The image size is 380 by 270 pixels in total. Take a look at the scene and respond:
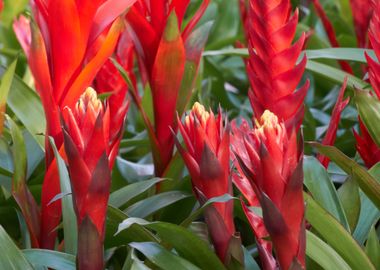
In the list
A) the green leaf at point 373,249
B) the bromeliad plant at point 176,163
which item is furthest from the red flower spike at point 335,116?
the green leaf at point 373,249

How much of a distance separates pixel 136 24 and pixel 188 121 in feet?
0.93

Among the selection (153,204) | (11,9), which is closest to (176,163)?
(153,204)

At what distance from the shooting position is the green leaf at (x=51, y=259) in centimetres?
86

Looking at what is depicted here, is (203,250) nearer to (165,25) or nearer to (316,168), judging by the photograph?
(316,168)

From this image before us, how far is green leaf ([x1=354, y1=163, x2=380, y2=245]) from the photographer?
0.98 metres

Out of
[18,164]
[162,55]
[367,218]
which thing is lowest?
[367,218]

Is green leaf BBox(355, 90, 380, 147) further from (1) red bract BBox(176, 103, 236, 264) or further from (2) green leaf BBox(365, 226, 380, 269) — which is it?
(1) red bract BBox(176, 103, 236, 264)

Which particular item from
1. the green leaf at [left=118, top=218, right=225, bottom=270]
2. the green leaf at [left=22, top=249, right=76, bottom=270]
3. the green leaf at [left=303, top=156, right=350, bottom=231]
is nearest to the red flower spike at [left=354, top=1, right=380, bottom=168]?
the green leaf at [left=303, top=156, right=350, bottom=231]

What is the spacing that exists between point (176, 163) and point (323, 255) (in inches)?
12.4

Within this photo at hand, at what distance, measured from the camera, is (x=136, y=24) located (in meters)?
1.04

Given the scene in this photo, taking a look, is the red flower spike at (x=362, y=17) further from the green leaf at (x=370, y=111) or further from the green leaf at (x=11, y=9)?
the green leaf at (x=11, y=9)

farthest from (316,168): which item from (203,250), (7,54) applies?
(7,54)

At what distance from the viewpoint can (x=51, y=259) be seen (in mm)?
870

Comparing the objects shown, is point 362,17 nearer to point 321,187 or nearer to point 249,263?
point 321,187
